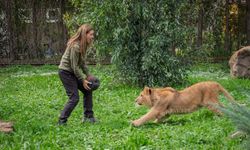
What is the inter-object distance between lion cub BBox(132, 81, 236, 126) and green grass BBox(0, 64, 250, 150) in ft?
0.67

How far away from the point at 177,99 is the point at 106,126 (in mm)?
1217

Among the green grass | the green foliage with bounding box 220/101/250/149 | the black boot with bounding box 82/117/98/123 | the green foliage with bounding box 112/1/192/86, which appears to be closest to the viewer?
the green foliage with bounding box 220/101/250/149

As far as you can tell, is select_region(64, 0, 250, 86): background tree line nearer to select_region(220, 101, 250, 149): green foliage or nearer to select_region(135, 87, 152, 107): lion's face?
select_region(135, 87, 152, 107): lion's face

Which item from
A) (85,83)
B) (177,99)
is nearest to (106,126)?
(85,83)

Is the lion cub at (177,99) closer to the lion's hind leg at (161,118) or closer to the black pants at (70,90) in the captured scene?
the lion's hind leg at (161,118)

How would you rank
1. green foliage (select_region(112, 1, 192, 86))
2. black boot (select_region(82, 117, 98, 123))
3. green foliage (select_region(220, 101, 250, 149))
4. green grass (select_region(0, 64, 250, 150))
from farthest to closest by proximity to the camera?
green foliage (select_region(112, 1, 192, 86))
black boot (select_region(82, 117, 98, 123))
green grass (select_region(0, 64, 250, 150))
green foliage (select_region(220, 101, 250, 149))

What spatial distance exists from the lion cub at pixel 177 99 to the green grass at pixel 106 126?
20cm

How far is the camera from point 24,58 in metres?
20.6

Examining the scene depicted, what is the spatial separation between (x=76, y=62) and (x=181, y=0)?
5.65 metres

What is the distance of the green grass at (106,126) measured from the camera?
267 inches

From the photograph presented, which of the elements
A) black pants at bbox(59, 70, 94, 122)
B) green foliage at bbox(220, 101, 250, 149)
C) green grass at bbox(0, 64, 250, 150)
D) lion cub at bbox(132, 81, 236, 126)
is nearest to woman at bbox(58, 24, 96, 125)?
black pants at bbox(59, 70, 94, 122)

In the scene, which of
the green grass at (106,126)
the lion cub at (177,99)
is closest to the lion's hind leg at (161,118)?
the lion cub at (177,99)

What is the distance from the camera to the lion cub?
837 centimetres

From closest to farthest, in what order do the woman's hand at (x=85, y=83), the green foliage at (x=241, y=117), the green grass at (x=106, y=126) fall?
the green foliage at (x=241, y=117) < the green grass at (x=106, y=126) < the woman's hand at (x=85, y=83)
